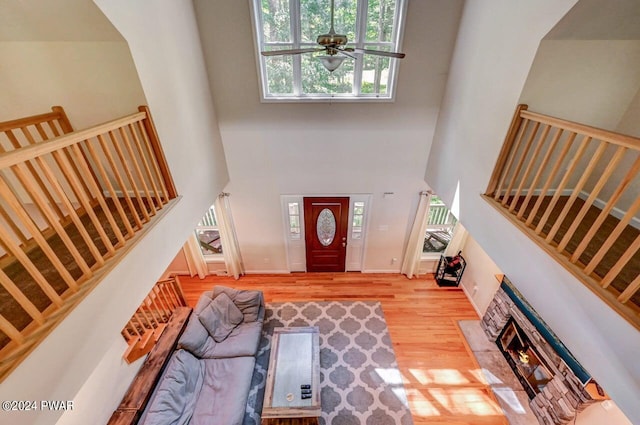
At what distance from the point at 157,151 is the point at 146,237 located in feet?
2.94

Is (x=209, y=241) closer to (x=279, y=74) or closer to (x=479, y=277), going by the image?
(x=279, y=74)

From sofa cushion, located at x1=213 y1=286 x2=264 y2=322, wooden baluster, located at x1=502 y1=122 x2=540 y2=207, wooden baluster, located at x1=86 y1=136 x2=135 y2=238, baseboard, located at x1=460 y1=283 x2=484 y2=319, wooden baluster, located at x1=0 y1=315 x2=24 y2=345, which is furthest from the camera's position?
baseboard, located at x1=460 y1=283 x2=484 y2=319

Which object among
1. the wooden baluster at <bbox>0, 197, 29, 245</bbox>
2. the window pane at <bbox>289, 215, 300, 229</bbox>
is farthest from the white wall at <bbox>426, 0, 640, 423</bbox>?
the wooden baluster at <bbox>0, 197, 29, 245</bbox>

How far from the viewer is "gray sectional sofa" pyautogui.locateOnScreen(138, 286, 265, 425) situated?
3.13 meters

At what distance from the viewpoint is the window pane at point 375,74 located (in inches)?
154

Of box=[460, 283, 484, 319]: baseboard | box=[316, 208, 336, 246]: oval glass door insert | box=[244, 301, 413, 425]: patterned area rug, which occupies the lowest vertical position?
box=[244, 301, 413, 425]: patterned area rug

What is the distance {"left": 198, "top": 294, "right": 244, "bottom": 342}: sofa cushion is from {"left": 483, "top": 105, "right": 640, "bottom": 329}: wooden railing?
13.5 ft

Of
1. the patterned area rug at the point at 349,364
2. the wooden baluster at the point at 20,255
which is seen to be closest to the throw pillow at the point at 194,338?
the patterned area rug at the point at 349,364

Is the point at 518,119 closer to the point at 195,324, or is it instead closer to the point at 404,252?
the point at 404,252

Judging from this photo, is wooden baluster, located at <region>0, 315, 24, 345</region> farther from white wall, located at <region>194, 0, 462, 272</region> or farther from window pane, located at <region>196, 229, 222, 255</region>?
window pane, located at <region>196, 229, 222, 255</region>

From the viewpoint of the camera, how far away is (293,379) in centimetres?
347

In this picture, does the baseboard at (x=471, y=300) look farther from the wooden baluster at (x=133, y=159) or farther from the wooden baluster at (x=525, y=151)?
the wooden baluster at (x=133, y=159)

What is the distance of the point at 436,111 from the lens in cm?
411

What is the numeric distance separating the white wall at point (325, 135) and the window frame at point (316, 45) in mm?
88
